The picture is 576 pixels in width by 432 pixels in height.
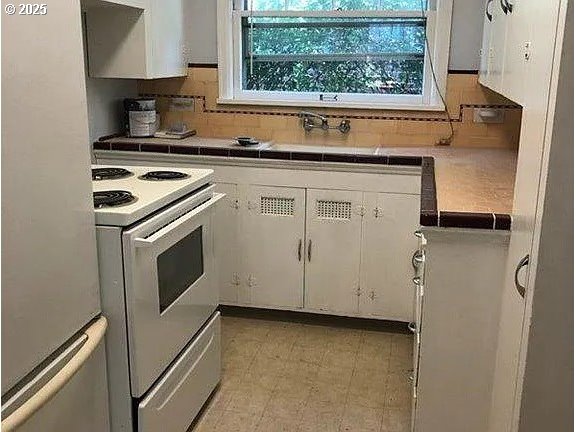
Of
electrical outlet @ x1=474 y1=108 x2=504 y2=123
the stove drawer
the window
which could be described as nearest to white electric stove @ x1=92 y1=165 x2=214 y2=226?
the stove drawer

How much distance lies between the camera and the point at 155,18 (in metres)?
3.03

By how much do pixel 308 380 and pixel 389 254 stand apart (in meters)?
0.74

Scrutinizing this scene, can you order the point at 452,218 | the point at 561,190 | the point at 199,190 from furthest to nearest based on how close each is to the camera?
the point at 199,190
the point at 452,218
the point at 561,190

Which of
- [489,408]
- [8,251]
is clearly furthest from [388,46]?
[8,251]

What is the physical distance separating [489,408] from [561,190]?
938 millimetres

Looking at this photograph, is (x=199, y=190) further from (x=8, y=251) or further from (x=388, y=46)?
(x=388, y=46)

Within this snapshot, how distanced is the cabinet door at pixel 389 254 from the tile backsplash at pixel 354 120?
558mm

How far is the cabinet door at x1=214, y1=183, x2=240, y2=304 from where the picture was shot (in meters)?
3.06

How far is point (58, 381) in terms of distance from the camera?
54.4 inches

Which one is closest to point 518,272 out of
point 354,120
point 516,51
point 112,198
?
point 516,51

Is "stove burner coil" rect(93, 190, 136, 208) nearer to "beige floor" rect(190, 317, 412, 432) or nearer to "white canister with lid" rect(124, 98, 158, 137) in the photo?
"beige floor" rect(190, 317, 412, 432)

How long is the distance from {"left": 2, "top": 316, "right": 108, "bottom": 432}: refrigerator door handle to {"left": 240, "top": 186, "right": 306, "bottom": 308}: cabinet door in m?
1.43

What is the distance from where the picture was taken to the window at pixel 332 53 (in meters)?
3.28

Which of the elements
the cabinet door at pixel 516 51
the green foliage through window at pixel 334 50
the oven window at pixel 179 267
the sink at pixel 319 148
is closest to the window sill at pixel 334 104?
the green foliage through window at pixel 334 50
